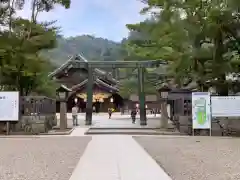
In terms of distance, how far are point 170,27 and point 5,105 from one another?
10.4 meters

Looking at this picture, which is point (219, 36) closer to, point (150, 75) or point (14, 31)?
point (14, 31)

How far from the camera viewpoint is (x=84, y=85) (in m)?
58.5

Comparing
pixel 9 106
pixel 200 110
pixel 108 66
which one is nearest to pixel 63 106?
pixel 9 106

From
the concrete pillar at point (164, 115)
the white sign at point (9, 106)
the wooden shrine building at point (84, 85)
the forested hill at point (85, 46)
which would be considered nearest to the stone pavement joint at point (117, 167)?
the white sign at point (9, 106)

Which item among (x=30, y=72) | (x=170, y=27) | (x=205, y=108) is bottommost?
(x=205, y=108)

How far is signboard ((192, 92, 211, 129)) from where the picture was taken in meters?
22.5

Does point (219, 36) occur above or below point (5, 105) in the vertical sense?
above

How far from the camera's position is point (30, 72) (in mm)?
28688

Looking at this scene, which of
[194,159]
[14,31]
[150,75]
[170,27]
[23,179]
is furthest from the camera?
[150,75]

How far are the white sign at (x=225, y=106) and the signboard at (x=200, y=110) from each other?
44 centimetres

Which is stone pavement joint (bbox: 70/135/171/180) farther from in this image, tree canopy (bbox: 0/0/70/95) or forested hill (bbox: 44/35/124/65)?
forested hill (bbox: 44/35/124/65)

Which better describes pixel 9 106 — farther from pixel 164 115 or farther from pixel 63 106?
pixel 164 115

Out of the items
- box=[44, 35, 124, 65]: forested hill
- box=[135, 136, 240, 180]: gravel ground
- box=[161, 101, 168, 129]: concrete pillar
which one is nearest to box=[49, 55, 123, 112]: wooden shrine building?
box=[161, 101, 168, 129]: concrete pillar

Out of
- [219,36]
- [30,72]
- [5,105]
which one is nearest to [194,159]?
[219,36]
